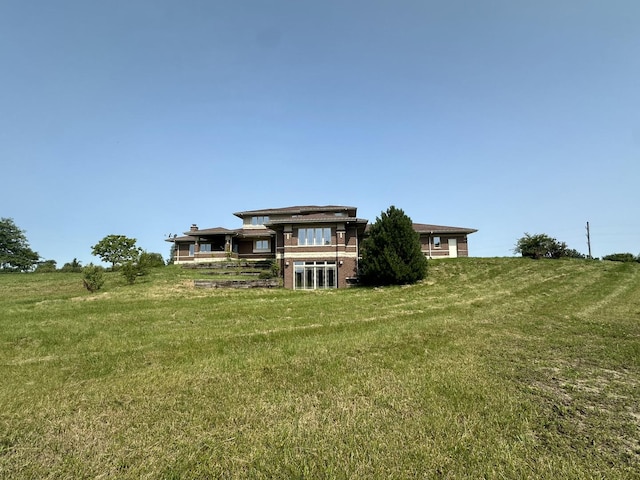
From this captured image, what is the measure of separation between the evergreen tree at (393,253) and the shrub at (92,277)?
60.8 feet

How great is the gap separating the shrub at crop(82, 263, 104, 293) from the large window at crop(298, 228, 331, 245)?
14125mm

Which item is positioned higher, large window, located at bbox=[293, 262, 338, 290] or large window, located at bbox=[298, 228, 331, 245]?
large window, located at bbox=[298, 228, 331, 245]

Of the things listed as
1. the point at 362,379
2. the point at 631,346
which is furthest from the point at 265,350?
the point at 631,346

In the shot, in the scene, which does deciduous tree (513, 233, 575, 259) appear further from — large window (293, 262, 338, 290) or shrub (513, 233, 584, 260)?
large window (293, 262, 338, 290)

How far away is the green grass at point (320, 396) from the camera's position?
3.68 meters

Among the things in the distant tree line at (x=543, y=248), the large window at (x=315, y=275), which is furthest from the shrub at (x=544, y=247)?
the large window at (x=315, y=275)

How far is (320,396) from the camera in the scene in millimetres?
5418

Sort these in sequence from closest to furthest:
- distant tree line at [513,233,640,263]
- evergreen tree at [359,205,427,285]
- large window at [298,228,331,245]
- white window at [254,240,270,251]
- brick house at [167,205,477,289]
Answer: evergreen tree at [359,205,427,285]
brick house at [167,205,477,289]
large window at [298,228,331,245]
distant tree line at [513,233,640,263]
white window at [254,240,270,251]

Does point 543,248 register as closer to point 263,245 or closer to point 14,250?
point 263,245

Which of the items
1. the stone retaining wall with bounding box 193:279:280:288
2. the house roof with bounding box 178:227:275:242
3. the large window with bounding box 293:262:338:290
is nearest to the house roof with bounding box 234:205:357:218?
the house roof with bounding box 178:227:275:242

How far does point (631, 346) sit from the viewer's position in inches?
332

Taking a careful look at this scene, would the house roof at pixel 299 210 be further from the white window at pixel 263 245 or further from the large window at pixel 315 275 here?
the large window at pixel 315 275

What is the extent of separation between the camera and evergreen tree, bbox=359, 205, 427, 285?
23.6 meters

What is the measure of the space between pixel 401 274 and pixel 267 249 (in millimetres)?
20569
